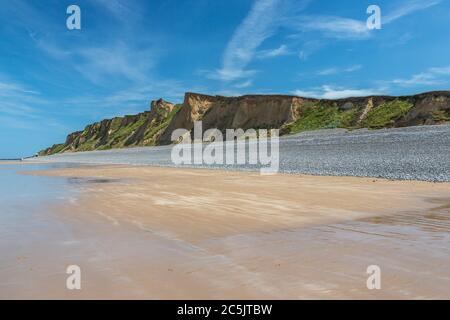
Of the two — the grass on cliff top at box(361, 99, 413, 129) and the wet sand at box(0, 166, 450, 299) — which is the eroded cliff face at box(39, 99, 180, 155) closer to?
the grass on cliff top at box(361, 99, 413, 129)

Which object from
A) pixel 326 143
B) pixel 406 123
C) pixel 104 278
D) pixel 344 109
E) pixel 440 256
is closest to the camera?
pixel 104 278

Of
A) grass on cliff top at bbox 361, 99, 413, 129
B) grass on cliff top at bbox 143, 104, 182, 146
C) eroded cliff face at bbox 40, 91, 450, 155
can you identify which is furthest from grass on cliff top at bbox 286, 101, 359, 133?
grass on cliff top at bbox 143, 104, 182, 146

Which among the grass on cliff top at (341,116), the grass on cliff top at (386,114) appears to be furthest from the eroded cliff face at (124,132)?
the grass on cliff top at (386,114)

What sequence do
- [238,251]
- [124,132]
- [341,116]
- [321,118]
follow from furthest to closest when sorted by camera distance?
1. [124,132]
2. [321,118]
3. [341,116]
4. [238,251]

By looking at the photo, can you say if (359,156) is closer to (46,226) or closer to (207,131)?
(46,226)

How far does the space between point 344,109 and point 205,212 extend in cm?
5652

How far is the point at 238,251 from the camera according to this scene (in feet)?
17.7

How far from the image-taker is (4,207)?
10.0 m

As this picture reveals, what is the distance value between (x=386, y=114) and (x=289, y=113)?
18166 mm

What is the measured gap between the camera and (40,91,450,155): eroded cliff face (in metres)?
50.9

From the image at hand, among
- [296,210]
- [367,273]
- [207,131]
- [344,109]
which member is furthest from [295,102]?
[367,273]

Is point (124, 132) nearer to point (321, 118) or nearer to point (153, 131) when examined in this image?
point (153, 131)

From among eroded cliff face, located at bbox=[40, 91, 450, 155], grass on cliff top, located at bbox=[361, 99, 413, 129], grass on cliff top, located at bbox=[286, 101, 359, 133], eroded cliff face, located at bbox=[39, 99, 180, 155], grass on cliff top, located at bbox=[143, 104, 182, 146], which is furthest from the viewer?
eroded cliff face, located at bbox=[39, 99, 180, 155]

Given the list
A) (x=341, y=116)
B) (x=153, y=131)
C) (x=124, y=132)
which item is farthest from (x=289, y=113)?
(x=124, y=132)
